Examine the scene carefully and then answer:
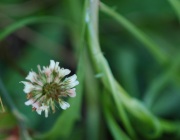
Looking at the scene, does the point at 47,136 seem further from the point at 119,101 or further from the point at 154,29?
the point at 154,29

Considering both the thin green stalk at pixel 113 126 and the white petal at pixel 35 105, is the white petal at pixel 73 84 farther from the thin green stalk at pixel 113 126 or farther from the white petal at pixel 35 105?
the thin green stalk at pixel 113 126

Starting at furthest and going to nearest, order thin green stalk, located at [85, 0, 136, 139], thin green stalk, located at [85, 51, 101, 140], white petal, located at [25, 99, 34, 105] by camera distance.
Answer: thin green stalk, located at [85, 51, 101, 140] → thin green stalk, located at [85, 0, 136, 139] → white petal, located at [25, 99, 34, 105]

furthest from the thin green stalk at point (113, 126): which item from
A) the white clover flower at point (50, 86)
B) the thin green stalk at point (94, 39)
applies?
the white clover flower at point (50, 86)

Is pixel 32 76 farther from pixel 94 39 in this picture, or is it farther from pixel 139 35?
pixel 139 35

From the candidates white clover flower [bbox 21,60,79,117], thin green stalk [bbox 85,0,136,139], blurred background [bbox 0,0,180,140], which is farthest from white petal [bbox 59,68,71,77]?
blurred background [bbox 0,0,180,140]

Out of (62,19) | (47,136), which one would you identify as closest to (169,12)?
(62,19)

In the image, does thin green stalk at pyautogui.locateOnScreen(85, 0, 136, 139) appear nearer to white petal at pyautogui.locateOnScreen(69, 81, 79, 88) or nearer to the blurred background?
white petal at pyautogui.locateOnScreen(69, 81, 79, 88)

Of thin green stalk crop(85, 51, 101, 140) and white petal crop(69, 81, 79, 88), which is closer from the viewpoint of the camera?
white petal crop(69, 81, 79, 88)
